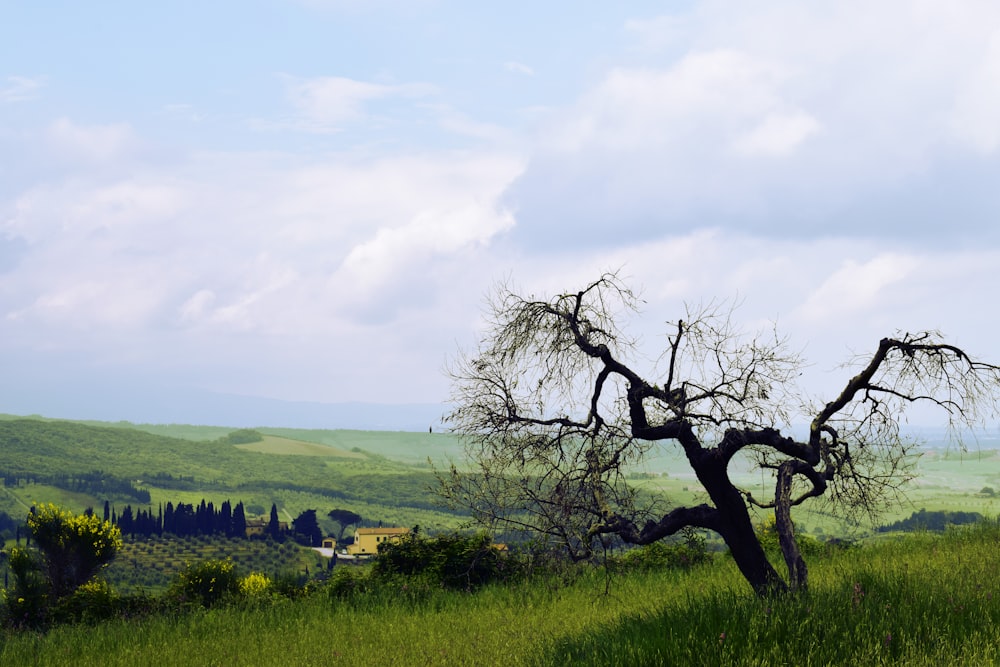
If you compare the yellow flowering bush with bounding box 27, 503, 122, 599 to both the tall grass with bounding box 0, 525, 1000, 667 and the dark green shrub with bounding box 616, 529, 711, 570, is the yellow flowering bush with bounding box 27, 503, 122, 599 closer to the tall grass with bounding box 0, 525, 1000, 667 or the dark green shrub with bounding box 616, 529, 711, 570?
the tall grass with bounding box 0, 525, 1000, 667

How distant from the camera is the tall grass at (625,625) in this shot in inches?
428

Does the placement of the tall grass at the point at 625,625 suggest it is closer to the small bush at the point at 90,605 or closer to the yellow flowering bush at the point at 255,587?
the small bush at the point at 90,605

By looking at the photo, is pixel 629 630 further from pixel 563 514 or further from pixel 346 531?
pixel 346 531

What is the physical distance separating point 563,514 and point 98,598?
48.1 feet

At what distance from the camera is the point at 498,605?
1936 cm

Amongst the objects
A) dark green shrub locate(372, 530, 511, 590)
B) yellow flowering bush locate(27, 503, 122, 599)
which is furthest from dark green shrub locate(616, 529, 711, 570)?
yellow flowering bush locate(27, 503, 122, 599)

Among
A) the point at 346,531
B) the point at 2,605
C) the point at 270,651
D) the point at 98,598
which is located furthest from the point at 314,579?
the point at 346,531

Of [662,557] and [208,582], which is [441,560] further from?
[662,557]

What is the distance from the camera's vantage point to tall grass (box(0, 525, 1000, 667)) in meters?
10.9

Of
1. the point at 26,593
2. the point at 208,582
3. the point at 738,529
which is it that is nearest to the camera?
the point at 738,529

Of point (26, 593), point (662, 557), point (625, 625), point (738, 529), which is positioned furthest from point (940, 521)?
point (625, 625)

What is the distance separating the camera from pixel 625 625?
1286 centimetres

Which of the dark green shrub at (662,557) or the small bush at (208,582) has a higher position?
the dark green shrub at (662,557)

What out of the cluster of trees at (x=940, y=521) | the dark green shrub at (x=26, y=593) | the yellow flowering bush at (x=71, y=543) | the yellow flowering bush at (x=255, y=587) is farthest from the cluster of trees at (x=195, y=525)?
the yellow flowering bush at (x=255, y=587)
